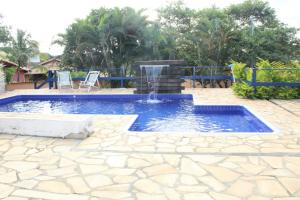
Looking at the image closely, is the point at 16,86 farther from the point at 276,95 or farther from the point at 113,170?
the point at 113,170

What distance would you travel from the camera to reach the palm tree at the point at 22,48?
2294cm

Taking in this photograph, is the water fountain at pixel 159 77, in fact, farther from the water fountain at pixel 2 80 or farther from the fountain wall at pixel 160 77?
the water fountain at pixel 2 80

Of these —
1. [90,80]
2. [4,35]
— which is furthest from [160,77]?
[4,35]

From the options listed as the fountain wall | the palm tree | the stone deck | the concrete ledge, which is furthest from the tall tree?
the stone deck

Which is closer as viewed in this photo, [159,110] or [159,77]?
[159,110]

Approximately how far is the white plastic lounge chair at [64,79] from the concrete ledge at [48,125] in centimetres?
674

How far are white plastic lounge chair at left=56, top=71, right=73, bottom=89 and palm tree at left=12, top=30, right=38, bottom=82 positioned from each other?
43.3 ft

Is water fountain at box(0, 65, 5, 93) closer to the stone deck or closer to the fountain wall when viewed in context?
the fountain wall

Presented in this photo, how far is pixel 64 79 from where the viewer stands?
11.5m

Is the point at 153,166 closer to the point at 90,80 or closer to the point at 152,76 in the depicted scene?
the point at 152,76

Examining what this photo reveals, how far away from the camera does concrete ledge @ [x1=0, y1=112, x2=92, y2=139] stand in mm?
4363

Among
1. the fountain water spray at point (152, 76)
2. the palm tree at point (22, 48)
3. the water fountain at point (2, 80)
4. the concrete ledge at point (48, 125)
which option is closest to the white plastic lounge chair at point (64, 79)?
the water fountain at point (2, 80)

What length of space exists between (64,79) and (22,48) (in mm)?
15043

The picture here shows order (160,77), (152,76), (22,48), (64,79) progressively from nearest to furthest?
(160,77) < (152,76) < (64,79) < (22,48)
